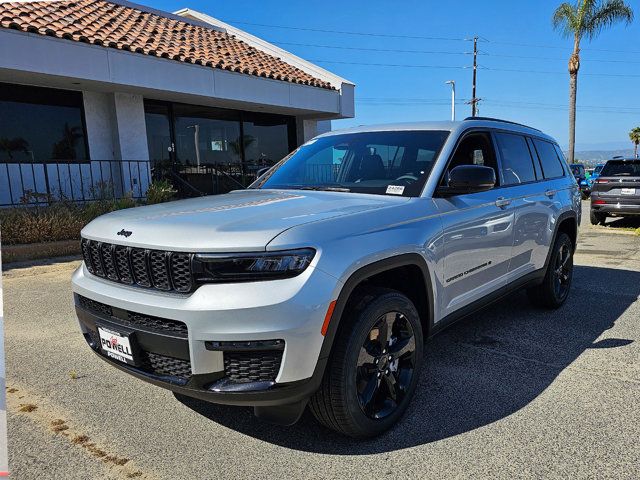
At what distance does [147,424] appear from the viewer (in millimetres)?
2955

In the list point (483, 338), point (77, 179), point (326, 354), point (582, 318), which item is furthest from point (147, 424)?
point (77, 179)

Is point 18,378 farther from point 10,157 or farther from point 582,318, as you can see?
point 10,157

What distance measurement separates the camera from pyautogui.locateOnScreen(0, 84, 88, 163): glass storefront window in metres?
10.1

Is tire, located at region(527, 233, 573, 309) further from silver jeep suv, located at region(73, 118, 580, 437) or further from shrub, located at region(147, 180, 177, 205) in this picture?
shrub, located at region(147, 180, 177, 205)

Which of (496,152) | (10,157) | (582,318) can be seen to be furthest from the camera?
(10,157)

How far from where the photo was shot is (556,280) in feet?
16.8

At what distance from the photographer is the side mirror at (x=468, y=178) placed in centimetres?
328

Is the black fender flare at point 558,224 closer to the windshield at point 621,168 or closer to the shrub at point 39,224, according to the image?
the shrub at point 39,224

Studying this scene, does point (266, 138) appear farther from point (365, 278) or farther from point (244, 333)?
point (244, 333)

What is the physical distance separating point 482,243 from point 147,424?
254cm

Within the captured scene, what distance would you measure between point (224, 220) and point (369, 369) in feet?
3.71

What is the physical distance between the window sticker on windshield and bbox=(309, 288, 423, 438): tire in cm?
77

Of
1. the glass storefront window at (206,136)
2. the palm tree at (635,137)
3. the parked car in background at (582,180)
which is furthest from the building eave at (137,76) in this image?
the palm tree at (635,137)

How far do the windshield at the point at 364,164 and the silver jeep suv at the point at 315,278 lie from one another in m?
0.02
